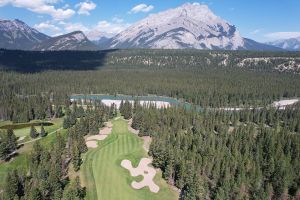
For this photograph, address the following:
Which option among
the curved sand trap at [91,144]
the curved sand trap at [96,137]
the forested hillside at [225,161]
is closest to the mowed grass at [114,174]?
the curved sand trap at [91,144]

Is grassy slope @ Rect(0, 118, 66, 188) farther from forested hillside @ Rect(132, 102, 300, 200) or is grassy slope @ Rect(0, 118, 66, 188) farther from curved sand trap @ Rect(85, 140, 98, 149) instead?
forested hillside @ Rect(132, 102, 300, 200)

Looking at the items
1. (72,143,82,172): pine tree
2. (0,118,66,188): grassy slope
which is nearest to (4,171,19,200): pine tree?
(0,118,66,188): grassy slope

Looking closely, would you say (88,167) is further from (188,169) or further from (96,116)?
(96,116)

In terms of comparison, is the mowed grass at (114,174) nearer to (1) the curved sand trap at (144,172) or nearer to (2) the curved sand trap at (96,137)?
(1) the curved sand trap at (144,172)

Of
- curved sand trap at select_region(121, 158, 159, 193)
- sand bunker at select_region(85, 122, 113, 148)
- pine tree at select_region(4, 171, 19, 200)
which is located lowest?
curved sand trap at select_region(121, 158, 159, 193)

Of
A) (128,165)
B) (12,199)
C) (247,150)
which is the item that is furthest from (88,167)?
(247,150)
